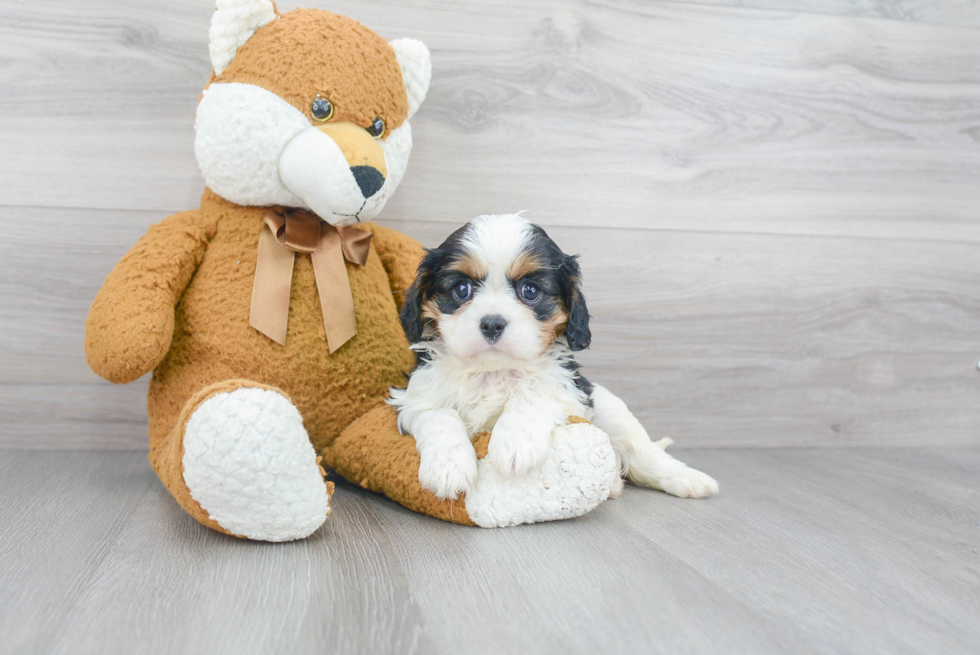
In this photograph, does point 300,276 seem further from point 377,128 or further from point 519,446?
point 519,446

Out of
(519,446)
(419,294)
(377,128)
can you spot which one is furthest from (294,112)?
(519,446)

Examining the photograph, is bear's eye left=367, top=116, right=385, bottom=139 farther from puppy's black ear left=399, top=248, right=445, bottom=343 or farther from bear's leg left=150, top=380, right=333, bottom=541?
bear's leg left=150, top=380, right=333, bottom=541

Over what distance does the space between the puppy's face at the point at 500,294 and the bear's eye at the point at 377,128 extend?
0.30 m

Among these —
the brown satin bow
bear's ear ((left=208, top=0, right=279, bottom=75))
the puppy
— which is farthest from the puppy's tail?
bear's ear ((left=208, top=0, right=279, bottom=75))

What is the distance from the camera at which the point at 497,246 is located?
133 centimetres

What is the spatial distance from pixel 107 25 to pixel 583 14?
3.97 ft

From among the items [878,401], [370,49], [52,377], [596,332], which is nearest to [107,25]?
[370,49]

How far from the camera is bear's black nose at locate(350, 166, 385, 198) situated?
54.6 inches

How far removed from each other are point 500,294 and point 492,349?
4.3 inches

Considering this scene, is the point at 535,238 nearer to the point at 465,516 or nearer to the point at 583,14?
the point at 465,516

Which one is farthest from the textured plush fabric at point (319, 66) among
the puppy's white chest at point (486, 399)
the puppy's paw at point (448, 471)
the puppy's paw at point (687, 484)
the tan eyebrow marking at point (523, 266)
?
the puppy's paw at point (687, 484)

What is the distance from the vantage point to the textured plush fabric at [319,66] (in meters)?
1.40

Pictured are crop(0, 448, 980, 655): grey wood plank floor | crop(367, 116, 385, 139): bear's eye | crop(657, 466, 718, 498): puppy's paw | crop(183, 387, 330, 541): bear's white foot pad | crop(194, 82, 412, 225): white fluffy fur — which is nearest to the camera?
crop(0, 448, 980, 655): grey wood plank floor

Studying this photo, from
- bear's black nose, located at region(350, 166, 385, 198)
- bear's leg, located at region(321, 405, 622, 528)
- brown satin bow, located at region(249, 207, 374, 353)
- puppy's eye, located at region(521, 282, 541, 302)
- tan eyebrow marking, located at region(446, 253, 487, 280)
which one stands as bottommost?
bear's leg, located at region(321, 405, 622, 528)
